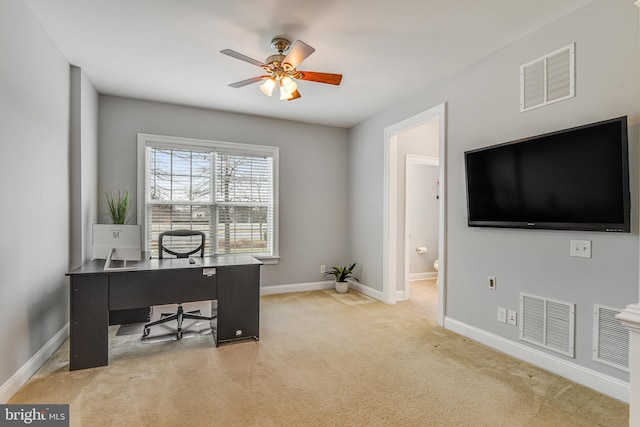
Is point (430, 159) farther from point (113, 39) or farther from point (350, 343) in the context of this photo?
point (113, 39)

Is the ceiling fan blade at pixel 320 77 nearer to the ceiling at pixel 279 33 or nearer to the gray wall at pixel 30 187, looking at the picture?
the ceiling at pixel 279 33

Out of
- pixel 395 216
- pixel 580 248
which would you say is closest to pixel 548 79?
pixel 580 248

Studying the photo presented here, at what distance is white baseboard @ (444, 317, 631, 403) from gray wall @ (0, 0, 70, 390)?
3699 mm

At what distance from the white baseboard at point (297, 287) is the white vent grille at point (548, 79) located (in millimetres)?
3671

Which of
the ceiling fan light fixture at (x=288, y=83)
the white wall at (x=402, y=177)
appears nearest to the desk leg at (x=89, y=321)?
the ceiling fan light fixture at (x=288, y=83)

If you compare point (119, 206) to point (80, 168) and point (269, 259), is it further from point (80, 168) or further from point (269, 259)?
point (269, 259)

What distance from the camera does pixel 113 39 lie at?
280 cm

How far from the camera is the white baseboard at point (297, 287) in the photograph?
4950mm

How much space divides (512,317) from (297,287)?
3.08 meters

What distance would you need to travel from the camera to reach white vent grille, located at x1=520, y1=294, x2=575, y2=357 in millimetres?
2422

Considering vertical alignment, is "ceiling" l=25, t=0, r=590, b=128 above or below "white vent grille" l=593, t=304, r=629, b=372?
above

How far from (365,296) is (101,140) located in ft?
13.5

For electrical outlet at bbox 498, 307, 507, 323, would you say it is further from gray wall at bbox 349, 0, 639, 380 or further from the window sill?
the window sill

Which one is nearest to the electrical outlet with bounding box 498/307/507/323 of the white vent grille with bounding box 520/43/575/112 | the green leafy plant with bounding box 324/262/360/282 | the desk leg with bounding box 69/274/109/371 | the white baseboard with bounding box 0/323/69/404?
the white vent grille with bounding box 520/43/575/112
